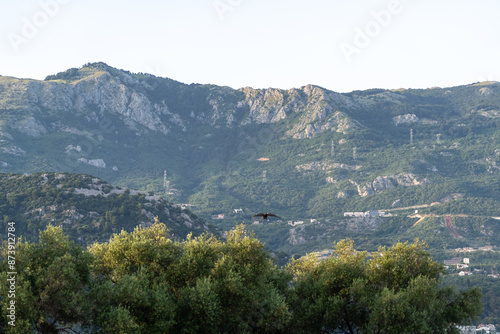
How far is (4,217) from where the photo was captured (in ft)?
433

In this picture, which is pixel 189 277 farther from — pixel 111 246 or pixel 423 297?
pixel 423 297

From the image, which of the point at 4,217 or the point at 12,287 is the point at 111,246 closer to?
the point at 12,287

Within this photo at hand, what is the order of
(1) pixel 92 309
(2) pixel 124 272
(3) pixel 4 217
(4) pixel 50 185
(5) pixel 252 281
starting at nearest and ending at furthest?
1. (1) pixel 92 309
2. (2) pixel 124 272
3. (5) pixel 252 281
4. (3) pixel 4 217
5. (4) pixel 50 185

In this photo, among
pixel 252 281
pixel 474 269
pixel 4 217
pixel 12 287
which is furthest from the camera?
pixel 474 269

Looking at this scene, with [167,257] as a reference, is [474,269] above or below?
below

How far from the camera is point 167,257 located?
163 ft

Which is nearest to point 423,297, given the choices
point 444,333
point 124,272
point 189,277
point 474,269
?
point 444,333

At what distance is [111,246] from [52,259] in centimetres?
598

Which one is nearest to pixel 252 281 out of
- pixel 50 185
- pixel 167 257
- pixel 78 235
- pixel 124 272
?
pixel 167 257

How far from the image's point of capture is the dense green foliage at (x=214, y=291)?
42.6 metres

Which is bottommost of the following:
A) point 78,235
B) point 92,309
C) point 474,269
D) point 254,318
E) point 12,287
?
point 474,269

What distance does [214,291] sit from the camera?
4681 cm

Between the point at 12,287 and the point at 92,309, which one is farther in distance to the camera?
the point at 92,309

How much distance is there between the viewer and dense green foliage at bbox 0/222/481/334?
140 ft
